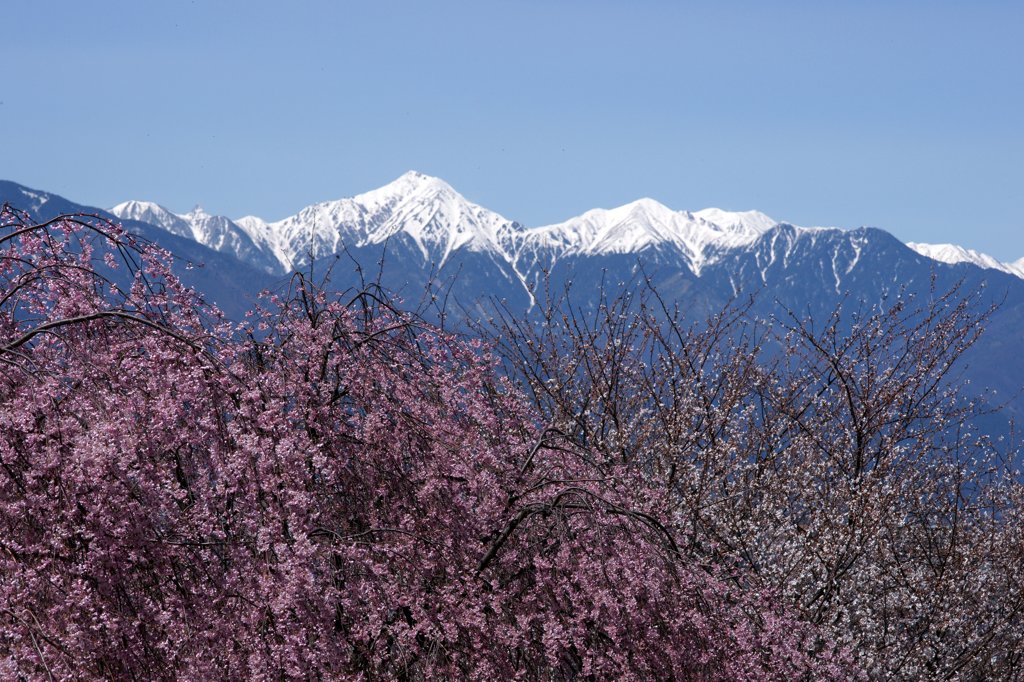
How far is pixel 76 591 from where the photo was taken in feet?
17.2

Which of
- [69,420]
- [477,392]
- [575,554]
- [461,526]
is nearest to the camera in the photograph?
[69,420]

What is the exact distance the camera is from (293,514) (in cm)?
577

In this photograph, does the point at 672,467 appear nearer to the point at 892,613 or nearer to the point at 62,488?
the point at 892,613

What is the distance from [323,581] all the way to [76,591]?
134 cm

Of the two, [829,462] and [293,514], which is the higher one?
[293,514]

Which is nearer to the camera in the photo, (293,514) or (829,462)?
(293,514)

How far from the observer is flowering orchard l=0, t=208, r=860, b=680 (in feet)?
18.0

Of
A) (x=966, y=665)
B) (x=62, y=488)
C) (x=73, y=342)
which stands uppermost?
→ (x=73, y=342)

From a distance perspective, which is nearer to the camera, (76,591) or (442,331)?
(76,591)

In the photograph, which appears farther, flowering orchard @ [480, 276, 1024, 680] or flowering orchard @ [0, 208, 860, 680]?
flowering orchard @ [480, 276, 1024, 680]

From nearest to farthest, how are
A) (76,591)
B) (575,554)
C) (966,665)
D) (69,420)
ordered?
(76,591) → (69,420) → (575,554) → (966,665)

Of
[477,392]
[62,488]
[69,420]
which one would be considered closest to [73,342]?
[69,420]

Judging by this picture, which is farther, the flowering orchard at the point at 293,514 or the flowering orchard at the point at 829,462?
the flowering orchard at the point at 829,462

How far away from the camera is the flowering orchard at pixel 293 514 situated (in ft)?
18.0
